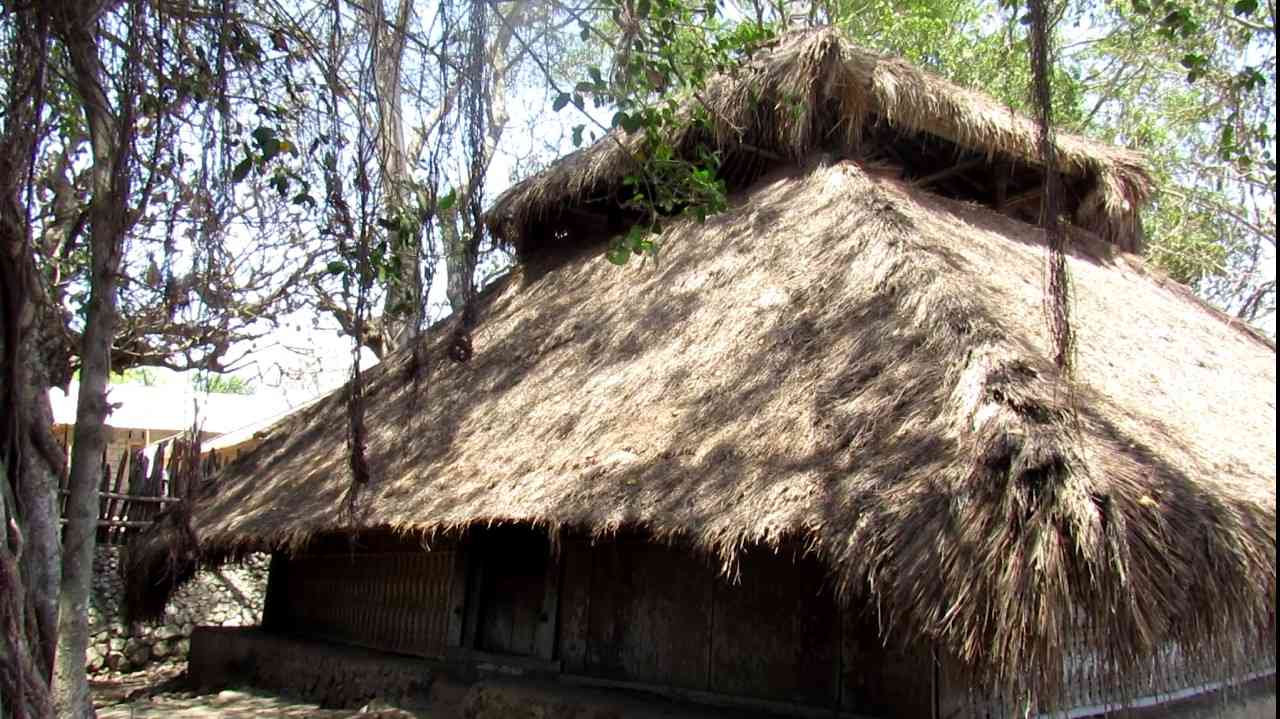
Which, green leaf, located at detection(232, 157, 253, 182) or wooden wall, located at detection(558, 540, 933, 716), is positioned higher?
green leaf, located at detection(232, 157, 253, 182)

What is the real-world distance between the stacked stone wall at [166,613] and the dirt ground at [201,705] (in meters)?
1.03

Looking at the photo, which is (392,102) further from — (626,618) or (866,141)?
(866,141)

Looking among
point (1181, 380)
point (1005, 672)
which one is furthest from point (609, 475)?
point (1181, 380)

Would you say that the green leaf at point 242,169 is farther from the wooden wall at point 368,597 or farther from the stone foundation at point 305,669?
the stone foundation at point 305,669

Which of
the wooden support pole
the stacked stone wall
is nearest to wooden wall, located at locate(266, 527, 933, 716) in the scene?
the stacked stone wall

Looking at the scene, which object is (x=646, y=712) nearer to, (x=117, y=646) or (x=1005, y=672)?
(x=1005, y=672)

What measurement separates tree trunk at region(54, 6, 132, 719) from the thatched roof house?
1532 millimetres

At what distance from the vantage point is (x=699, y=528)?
4.62 metres

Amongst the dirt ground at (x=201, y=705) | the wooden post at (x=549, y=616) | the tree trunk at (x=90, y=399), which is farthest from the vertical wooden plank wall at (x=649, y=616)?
the tree trunk at (x=90, y=399)


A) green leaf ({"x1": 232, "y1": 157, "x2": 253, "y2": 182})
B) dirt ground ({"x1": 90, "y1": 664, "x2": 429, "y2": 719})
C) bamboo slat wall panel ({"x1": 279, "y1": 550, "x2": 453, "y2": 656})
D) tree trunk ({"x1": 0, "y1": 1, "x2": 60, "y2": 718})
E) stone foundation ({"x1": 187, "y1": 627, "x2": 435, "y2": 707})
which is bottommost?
dirt ground ({"x1": 90, "y1": 664, "x2": 429, "y2": 719})

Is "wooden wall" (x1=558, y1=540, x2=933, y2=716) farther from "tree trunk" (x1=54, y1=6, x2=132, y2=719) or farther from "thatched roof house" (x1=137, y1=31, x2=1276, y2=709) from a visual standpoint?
"tree trunk" (x1=54, y1=6, x2=132, y2=719)

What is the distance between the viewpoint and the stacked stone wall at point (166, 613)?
10.9m

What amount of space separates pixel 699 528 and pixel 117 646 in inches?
347

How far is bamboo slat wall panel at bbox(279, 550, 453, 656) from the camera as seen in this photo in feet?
25.0
